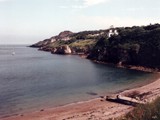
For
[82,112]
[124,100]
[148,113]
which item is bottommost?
[82,112]

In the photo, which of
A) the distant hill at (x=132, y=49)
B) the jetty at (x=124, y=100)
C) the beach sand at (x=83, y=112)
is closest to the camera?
the beach sand at (x=83, y=112)

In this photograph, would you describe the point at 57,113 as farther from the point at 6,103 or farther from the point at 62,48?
the point at 62,48

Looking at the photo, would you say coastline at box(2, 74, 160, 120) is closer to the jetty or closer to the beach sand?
the beach sand

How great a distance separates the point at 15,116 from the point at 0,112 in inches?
130

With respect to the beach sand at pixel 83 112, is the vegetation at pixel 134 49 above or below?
above

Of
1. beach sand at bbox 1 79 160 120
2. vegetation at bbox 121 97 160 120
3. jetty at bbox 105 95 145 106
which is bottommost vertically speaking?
beach sand at bbox 1 79 160 120

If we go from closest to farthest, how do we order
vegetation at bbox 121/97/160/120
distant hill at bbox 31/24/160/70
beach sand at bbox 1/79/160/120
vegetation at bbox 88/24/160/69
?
1. vegetation at bbox 121/97/160/120
2. beach sand at bbox 1/79/160/120
3. vegetation at bbox 88/24/160/69
4. distant hill at bbox 31/24/160/70

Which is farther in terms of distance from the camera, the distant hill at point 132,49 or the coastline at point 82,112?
the distant hill at point 132,49

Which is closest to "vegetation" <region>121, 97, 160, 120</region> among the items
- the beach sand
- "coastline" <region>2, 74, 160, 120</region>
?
the beach sand

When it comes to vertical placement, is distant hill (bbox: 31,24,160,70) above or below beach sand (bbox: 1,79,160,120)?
above

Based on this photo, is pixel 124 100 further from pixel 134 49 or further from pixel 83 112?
pixel 134 49

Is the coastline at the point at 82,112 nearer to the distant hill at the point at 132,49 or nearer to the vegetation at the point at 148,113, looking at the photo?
the vegetation at the point at 148,113

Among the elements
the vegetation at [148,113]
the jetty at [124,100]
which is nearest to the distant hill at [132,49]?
the jetty at [124,100]

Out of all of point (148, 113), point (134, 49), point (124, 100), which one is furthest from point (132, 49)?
point (148, 113)
